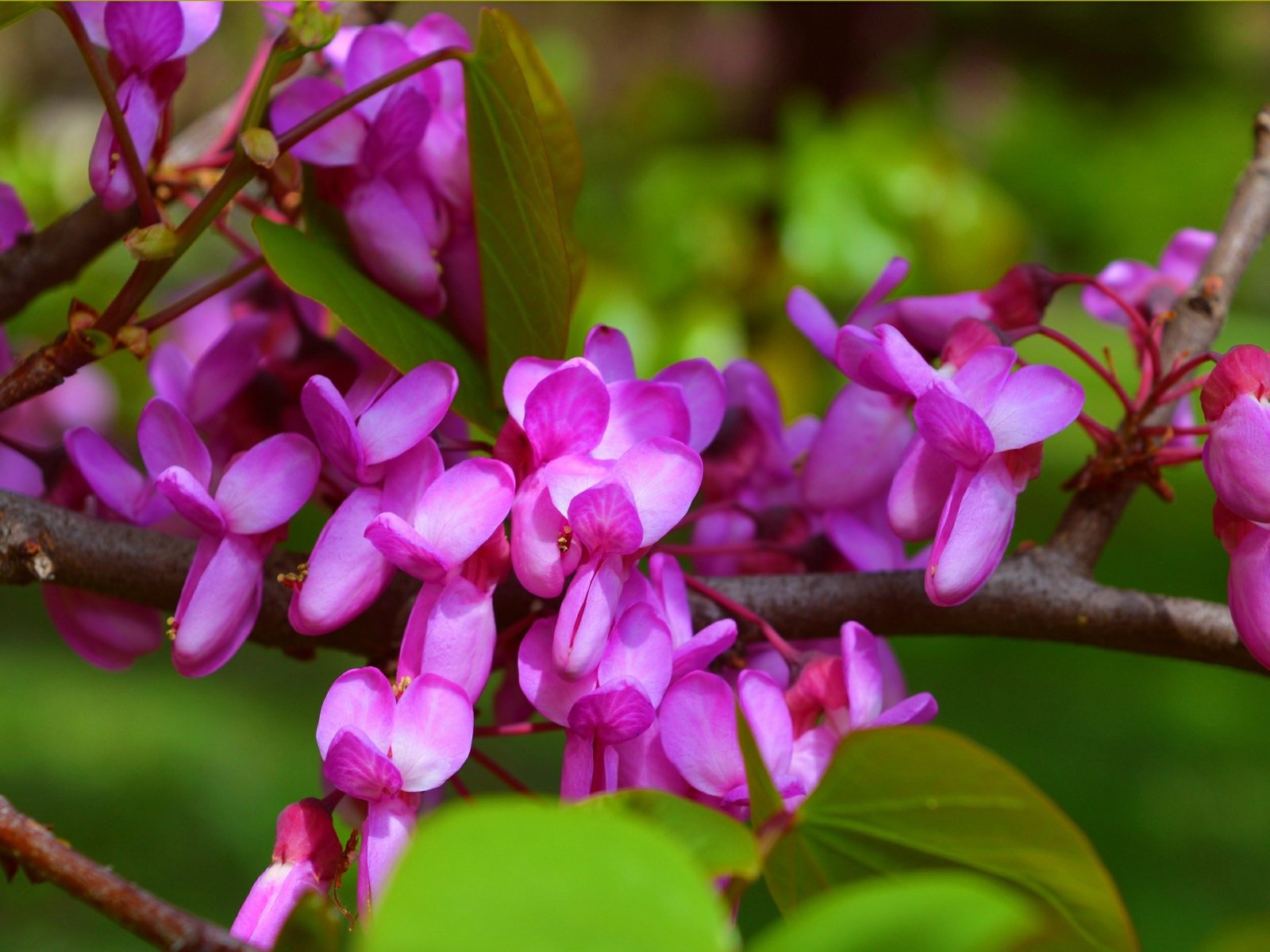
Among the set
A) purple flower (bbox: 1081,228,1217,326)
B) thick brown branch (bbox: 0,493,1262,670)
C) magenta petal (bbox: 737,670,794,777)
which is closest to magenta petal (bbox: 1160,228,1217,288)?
purple flower (bbox: 1081,228,1217,326)

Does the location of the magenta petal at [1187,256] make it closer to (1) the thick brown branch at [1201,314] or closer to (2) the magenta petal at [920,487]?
(1) the thick brown branch at [1201,314]

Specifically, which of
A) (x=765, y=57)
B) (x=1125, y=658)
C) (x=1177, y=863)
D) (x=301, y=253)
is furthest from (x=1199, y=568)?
(x=301, y=253)

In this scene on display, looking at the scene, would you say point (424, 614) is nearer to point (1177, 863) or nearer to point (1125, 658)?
point (1177, 863)

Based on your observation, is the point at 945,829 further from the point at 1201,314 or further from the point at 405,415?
the point at 1201,314

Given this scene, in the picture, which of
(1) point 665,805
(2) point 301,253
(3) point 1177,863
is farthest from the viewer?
(3) point 1177,863

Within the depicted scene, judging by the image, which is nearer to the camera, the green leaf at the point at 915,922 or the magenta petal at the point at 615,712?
the green leaf at the point at 915,922

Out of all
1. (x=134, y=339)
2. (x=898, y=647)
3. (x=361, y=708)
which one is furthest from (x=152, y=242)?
(x=898, y=647)

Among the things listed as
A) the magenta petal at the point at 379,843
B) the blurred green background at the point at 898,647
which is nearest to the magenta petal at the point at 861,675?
the magenta petal at the point at 379,843
